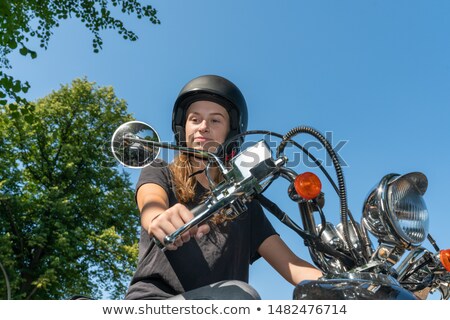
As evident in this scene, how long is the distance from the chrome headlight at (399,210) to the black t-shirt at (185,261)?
834 mm

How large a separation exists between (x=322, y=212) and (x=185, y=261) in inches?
29.5

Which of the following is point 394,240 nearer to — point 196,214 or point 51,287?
point 196,214

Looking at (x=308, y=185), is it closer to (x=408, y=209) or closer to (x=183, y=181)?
(x=408, y=209)

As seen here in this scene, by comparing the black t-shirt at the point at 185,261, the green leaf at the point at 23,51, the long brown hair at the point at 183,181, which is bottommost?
the black t-shirt at the point at 185,261

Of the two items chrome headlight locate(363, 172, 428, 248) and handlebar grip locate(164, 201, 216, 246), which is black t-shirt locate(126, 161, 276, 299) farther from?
chrome headlight locate(363, 172, 428, 248)

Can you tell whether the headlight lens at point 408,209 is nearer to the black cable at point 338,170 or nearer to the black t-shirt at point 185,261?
the black cable at point 338,170

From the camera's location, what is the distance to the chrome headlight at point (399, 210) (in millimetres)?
1525

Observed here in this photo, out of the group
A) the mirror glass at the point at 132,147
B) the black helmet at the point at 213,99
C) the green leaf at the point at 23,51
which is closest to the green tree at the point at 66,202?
the green leaf at the point at 23,51

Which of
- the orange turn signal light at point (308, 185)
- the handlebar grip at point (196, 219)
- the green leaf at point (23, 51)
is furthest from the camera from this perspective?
the green leaf at point (23, 51)

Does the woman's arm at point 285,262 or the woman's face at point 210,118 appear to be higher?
the woman's face at point 210,118

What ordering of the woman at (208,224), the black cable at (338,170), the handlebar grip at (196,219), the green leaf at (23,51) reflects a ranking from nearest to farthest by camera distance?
the handlebar grip at (196,219) → the black cable at (338,170) → the woman at (208,224) → the green leaf at (23,51)

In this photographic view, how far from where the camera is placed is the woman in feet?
6.82
